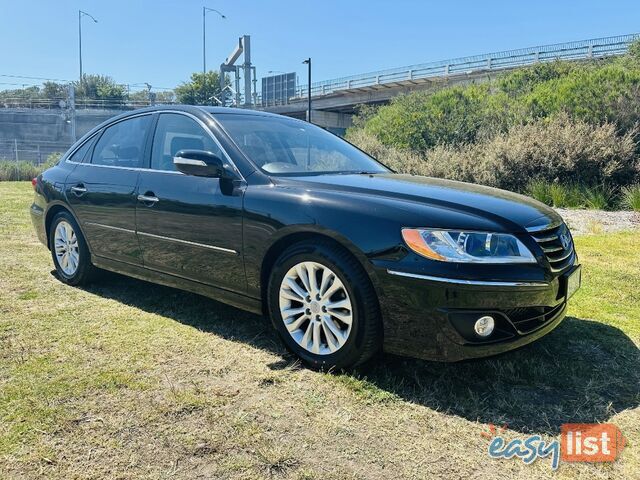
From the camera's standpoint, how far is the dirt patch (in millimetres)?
7508

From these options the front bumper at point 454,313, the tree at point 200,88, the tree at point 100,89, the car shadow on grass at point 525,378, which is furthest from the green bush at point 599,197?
the tree at point 100,89

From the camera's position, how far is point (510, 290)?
2502 millimetres

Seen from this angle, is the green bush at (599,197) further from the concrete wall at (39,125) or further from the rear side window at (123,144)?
the concrete wall at (39,125)

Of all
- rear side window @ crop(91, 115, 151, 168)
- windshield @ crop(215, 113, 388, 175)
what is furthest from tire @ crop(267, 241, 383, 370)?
rear side window @ crop(91, 115, 151, 168)

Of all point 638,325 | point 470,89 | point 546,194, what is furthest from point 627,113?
point 638,325

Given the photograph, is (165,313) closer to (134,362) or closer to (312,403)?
(134,362)

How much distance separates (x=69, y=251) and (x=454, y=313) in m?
3.69

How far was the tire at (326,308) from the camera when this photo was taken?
2.70 metres

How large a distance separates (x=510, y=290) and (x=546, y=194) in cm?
838

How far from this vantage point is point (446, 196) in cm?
293

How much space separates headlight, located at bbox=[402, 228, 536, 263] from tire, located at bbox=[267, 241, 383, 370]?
361 mm

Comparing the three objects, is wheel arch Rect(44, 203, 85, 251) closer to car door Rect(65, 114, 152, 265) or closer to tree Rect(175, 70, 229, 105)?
car door Rect(65, 114, 152, 265)

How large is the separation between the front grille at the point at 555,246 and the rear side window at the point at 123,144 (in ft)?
9.50

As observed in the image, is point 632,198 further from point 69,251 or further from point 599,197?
point 69,251
